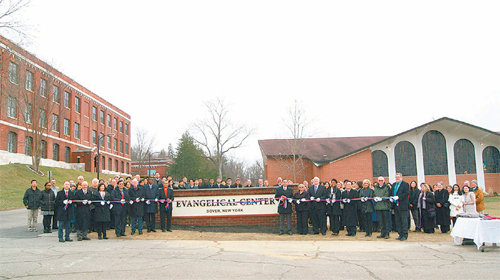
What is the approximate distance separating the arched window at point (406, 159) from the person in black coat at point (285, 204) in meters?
21.9

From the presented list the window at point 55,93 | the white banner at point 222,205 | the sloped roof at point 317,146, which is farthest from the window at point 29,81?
the white banner at point 222,205

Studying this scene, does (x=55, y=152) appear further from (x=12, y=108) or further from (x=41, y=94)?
(x=12, y=108)

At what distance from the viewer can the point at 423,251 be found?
1058 cm

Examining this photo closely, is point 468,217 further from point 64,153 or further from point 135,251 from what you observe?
point 64,153

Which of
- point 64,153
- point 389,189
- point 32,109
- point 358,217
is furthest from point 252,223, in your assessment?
point 64,153

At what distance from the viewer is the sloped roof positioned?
130 feet

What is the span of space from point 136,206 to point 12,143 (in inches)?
1334

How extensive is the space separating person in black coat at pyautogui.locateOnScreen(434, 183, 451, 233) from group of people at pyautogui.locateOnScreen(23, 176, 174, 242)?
10.1 m

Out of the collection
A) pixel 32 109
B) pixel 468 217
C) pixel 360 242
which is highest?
pixel 32 109

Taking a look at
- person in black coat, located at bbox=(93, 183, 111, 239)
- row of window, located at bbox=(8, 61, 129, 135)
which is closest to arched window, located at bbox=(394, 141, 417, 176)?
person in black coat, located at bbox=(93, 183, 111, 239)

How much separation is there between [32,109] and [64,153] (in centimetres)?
1176

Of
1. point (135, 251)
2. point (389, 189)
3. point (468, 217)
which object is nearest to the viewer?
point (135, 251)

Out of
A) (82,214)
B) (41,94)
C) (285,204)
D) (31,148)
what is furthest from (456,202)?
(41,94)

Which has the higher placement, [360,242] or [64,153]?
[64,153]
